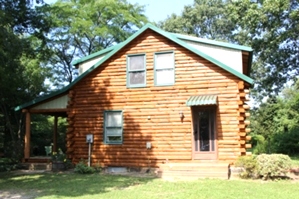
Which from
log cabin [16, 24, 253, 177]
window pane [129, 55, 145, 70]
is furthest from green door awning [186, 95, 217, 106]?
window pane [129, 55, 145, 70]

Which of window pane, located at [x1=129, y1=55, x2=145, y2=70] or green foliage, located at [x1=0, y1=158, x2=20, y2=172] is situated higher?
window pane, located at [x1=129, y1=55, x2=145, y2=70]

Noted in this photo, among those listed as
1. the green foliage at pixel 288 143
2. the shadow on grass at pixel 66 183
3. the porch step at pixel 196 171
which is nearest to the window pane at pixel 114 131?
the shadow on grass at pixel 66 183

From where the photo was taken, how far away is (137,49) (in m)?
14.3

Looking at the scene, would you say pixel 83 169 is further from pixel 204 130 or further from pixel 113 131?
pixel 204 130

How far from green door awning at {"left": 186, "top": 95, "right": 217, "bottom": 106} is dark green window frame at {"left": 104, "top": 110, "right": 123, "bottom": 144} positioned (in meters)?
3.22

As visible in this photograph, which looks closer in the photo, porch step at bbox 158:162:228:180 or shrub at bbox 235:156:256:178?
shrub at bbox 235:156:256:178

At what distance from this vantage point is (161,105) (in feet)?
44.8

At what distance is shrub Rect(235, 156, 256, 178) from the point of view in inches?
448

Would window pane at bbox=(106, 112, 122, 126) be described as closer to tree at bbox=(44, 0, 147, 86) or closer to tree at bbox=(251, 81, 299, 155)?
tree at bbox=(44, 0, 147, 86)

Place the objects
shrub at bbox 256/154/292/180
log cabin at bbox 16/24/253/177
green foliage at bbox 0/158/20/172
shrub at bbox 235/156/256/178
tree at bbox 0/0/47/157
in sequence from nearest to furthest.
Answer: shrub at bbox 256/154/292/180, shrub at bbox 235/156/256/178, tree at bbox 0/0/47/157, log cabin at bbox 16/24/253/177, green foliage at bbox 0/158/20/172

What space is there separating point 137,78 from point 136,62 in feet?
2.31

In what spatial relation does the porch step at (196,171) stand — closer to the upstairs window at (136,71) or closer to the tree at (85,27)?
the upstairs window at (136,71)

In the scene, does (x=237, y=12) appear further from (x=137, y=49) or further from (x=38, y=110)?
(x=38, y=110)

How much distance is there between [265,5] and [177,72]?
327 inches
